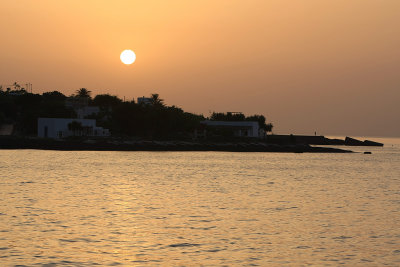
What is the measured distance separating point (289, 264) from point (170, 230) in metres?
9.19

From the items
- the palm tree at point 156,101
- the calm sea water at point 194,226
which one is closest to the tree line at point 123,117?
the palm tree at point 156,101

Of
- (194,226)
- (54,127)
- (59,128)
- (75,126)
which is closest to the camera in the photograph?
(194,226)

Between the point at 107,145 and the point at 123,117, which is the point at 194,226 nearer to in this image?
the point at 107,145

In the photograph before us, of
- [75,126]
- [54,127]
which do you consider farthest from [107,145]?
[54,127]

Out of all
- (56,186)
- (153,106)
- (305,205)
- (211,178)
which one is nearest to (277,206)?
(305,205)

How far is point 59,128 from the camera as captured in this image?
167 metres

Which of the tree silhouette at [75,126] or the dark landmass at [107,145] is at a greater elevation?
the tree silhouette at [75,126]

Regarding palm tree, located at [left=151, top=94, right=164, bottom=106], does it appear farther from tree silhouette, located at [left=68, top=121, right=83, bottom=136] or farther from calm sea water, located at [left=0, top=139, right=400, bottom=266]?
calm sea water, located at [left=0, top=139, right=400, bottom=266]

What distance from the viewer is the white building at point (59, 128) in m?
165

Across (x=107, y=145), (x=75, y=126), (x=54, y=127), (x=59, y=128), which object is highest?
(x=75, y=126)

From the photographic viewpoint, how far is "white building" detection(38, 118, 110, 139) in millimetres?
165250

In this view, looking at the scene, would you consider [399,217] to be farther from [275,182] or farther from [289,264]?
[275,182]

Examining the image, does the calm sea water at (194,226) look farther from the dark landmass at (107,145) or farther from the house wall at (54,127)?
the house wall at (54,127)

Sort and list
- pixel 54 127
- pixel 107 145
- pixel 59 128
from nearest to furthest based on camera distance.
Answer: pixel 54 127, pixel 107 145, pixel 59 128
